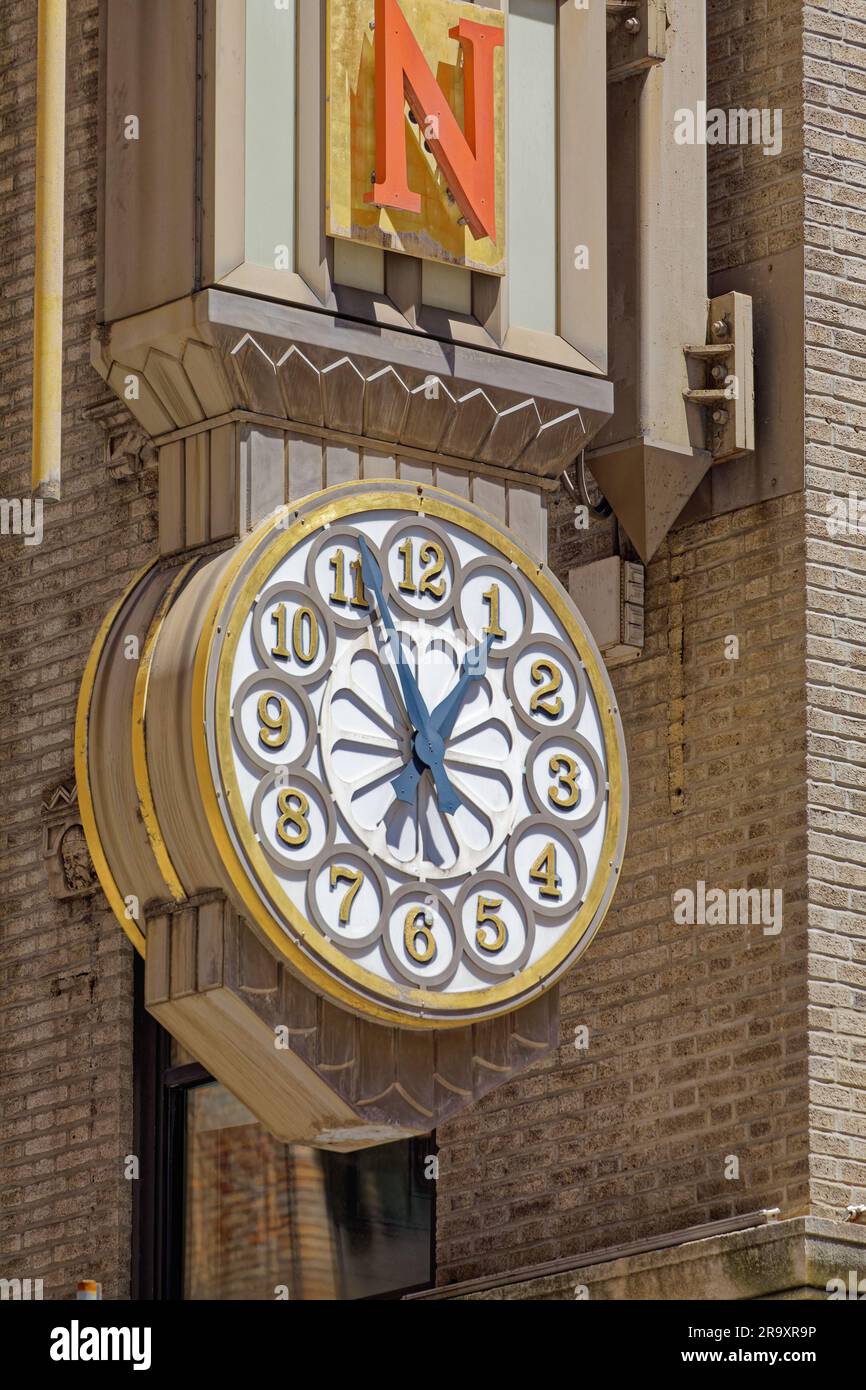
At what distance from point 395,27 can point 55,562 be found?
609 centimetres

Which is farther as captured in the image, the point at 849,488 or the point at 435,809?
the point at 849,488

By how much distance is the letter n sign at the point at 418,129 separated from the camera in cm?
1742

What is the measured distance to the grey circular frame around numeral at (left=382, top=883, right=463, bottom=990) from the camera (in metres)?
16.6

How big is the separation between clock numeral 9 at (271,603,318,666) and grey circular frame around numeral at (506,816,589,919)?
127 cm

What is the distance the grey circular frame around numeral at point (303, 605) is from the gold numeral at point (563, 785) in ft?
4.11

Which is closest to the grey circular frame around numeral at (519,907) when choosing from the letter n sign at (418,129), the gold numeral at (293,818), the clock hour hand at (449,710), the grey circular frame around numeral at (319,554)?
the clock hour hand at (449,710)

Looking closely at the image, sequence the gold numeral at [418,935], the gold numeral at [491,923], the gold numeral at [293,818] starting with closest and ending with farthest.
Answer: the gold numeral at [293,818]
the gold numeral at [418,935]
the gold numeral at [491,923]

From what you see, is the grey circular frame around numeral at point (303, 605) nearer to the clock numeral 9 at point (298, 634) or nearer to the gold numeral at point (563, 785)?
the clock numeral 9 at point (298, 634)

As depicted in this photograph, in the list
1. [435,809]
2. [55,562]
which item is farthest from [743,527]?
[55,562]

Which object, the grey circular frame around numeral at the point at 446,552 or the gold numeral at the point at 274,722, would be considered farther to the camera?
the grey circular frame around numeral at the point at 446,552
